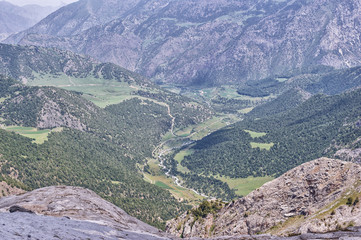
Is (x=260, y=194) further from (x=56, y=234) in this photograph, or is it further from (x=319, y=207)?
(x=56, y=234)

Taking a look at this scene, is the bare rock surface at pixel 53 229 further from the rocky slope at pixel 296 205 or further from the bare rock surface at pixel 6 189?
the bare rock surface at pixel 6 189

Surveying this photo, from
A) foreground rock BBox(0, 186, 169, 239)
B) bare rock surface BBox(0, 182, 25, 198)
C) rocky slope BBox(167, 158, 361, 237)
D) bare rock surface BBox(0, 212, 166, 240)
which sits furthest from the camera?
bare rock surface BBox(0, 182, 25, 198)

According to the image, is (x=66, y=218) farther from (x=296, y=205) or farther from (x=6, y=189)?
(x=6, y=189)

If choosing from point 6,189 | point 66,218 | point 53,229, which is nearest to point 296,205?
point 66,218

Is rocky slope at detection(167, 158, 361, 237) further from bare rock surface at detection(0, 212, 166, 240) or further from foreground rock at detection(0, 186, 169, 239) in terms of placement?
bare rock surface at detection(0, 212, 166, 240)

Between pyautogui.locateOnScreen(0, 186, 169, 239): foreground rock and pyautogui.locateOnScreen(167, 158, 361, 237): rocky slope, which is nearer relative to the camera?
pyautogui.locateOnScreen(0, 186, 169, 239): foreground rock

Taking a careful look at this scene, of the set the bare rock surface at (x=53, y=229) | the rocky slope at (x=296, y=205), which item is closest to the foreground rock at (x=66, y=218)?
the bare rock surface at (x=53, y=229)

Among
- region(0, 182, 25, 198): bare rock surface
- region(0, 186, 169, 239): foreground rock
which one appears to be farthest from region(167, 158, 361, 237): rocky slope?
region(0, 182, 25, 198): bare rock surface
